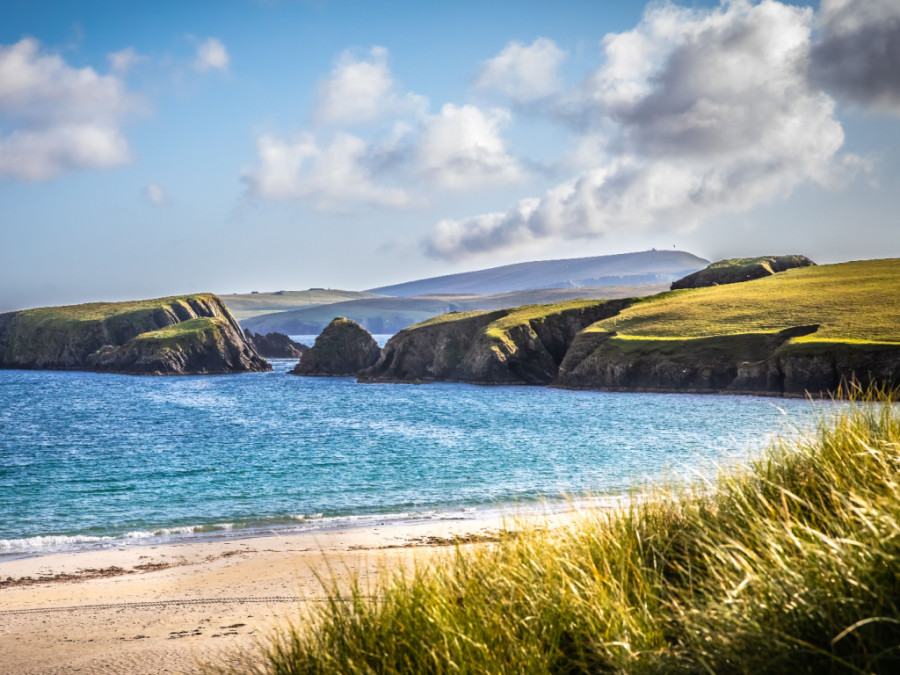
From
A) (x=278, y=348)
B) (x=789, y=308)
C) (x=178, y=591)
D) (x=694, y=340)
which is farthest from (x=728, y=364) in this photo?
(x=278, y=348)

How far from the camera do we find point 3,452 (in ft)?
142

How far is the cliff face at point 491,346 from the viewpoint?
99875mm

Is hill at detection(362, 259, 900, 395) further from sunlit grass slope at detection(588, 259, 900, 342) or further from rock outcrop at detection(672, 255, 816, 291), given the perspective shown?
rock outcrop at detection(672, 255, 816, 291)

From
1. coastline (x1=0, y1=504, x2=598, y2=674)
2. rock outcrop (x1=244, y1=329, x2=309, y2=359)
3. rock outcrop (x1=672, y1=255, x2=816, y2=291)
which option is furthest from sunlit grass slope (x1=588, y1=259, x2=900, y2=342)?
rock outcrop (x1=244, y1=329, x2=309, y2=359)

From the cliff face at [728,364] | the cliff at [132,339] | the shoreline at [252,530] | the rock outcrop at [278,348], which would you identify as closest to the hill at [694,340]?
the cliff face at [728,364]

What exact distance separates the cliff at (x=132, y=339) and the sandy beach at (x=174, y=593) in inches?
5040

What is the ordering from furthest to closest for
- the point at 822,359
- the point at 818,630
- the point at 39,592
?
the point at 822,359 → the point at 39,592 → the point at 818,630

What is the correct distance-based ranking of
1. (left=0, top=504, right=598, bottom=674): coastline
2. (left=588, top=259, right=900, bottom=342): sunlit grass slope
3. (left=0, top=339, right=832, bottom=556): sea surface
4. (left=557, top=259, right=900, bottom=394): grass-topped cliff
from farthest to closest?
(left=588, top=259, right=900, bottom=342): sunlit grass slope → (left=557, top=259, right=900, bottom=394): grass-topped cliff → (left=0, top=339, right=832, bottom=556): sea surface → (left=0, top=504, right=598, bottom=674): coastline

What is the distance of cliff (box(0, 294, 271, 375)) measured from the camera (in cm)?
14512

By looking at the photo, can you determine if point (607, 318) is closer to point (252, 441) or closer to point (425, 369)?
point (425, 369)

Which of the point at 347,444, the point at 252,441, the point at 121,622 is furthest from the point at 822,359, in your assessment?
the point at 121,622

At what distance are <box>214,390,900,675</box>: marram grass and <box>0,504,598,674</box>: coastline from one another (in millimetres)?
1054

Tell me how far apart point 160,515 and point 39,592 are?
9.51 metres

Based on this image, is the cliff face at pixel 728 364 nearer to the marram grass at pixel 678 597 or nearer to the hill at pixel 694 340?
the hill at pixel 694 340
